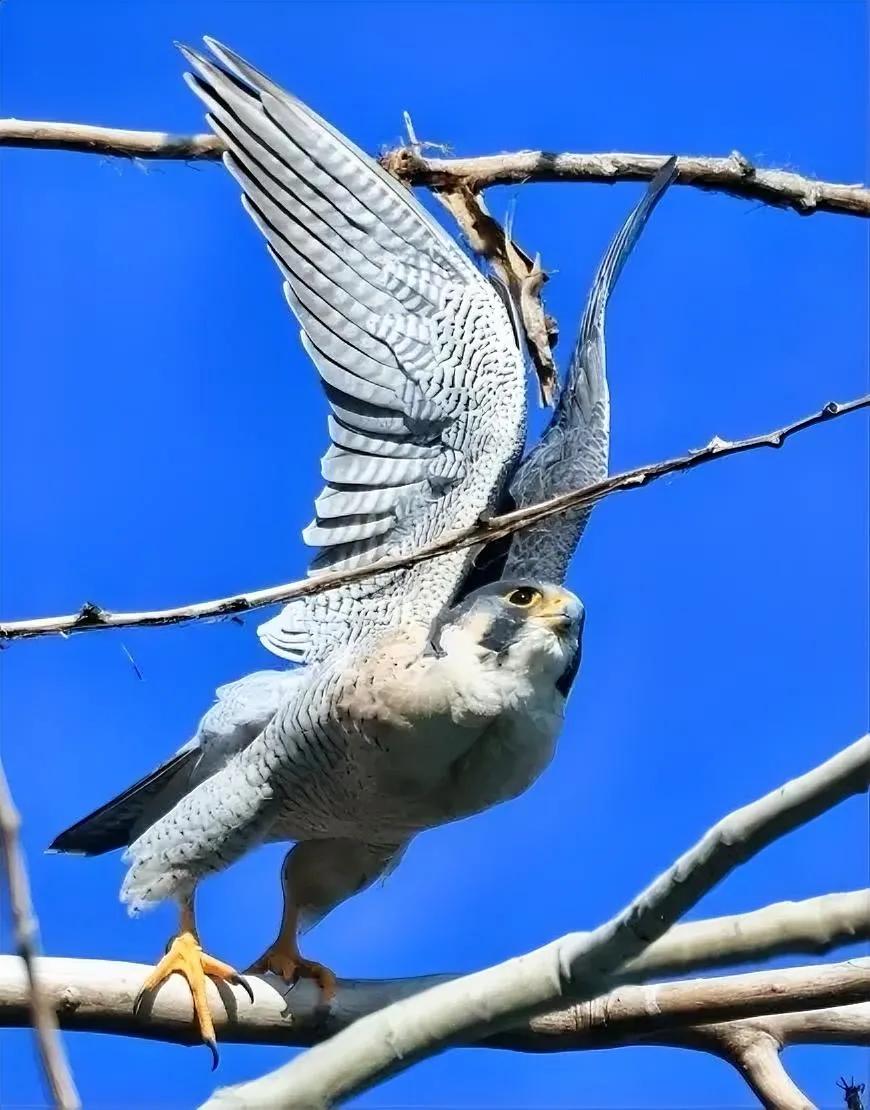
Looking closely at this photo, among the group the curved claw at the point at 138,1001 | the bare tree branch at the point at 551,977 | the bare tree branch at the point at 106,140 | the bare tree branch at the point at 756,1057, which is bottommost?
the bare tree branch at the point at 551,977

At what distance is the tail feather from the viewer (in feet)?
15.2

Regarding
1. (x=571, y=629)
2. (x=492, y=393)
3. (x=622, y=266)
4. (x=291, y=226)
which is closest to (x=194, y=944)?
(x=571, y=629)

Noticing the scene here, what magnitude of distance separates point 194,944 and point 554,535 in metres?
1.63

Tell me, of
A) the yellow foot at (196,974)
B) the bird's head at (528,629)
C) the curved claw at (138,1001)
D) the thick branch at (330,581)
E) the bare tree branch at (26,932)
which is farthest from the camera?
the bird's head at (528,629)

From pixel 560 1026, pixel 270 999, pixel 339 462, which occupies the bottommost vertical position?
pixel 560 1026

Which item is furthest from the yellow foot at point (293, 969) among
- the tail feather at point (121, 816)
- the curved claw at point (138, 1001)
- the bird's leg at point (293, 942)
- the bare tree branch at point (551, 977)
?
the bare tree branch at point (551, 977)

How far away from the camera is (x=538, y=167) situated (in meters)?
5.23

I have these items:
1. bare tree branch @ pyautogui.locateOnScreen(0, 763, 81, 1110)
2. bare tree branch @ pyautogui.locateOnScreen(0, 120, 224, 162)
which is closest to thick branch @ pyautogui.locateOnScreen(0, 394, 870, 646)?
bare tree branch @ pyautogui.locateOnScreen(0, 763, 81, 1110)

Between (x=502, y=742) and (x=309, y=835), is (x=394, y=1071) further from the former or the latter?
(x=309, y=835)

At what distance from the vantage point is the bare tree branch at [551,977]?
2.15m

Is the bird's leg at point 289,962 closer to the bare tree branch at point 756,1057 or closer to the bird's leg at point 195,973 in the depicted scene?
the bird's leg at point 195,973

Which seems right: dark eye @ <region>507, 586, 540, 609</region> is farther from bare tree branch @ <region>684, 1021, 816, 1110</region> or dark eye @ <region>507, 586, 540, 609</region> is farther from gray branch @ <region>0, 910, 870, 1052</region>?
bare tree branch @ <region>684, 1021, 816, 1110</region>

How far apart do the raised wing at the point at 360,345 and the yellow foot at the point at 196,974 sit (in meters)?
1.11

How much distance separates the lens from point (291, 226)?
4.97 metres
